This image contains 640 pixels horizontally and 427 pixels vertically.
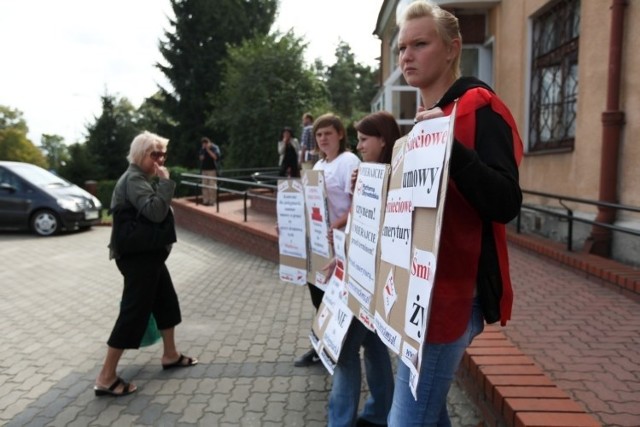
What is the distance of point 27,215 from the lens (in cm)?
1280

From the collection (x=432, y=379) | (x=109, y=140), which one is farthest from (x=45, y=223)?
(x=109, y=140)

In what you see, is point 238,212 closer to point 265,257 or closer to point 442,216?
point 265,257

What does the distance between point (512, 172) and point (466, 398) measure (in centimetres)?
244

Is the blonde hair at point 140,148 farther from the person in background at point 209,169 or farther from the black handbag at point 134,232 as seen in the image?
the person in background at point 209,169

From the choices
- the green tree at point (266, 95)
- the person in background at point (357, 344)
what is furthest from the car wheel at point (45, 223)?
the person in background at point (357, 344)

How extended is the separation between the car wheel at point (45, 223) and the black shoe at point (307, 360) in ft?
34.0

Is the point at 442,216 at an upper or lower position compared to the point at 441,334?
upper

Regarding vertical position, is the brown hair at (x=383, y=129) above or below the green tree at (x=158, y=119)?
below

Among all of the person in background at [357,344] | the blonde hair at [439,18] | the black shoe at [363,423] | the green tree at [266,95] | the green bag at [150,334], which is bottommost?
the black shoe at [363,423]

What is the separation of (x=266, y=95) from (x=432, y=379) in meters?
20.4

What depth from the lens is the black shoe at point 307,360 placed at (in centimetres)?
436

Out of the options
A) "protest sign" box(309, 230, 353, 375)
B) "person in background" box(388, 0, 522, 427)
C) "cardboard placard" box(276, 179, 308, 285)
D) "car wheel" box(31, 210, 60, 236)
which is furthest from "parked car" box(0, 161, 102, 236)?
"person in background" box(388, 0, 522, 427)

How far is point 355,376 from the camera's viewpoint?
298 cm

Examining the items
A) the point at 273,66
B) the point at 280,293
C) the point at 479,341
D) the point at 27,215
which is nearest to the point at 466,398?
the point at 479,341
